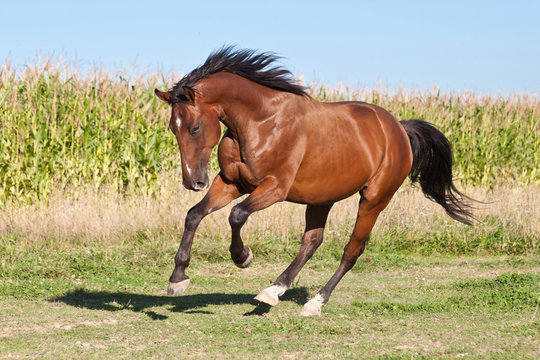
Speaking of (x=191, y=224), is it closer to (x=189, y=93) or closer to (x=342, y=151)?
Result: (x=189, y=93)

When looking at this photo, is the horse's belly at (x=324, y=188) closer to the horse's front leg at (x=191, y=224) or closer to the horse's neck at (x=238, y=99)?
the horse's front leg at (x=191, y=224)

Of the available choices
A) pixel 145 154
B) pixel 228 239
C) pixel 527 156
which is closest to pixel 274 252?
pixel 228 239

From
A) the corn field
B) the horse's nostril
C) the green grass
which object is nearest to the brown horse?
the horse's nostril

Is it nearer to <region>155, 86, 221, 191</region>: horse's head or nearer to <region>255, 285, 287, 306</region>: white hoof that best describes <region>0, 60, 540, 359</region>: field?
<region>255, 285, 287, 306</region>: white hoof

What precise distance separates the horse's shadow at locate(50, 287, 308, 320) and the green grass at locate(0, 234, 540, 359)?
1 cm

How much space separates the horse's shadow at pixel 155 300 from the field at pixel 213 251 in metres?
0.03

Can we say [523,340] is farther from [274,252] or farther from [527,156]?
[527,156]

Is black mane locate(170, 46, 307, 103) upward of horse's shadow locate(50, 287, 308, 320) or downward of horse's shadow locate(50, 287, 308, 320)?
upward

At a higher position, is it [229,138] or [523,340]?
[229,138]

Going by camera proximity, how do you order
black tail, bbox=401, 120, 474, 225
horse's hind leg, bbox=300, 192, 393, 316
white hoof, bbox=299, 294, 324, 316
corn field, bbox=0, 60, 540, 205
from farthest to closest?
corn field, bbox=0, 60, 540, 205, black tail, bbox=401, 120, 474, 225, horse's hind leg, bbox=300, 192, 393, 316, white hoof, bbox=299, 294, 324, 316

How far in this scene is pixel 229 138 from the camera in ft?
19.9

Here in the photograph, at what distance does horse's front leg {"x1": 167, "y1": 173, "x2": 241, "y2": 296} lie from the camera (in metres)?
5.81

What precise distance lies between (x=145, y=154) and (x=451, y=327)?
28.1ft

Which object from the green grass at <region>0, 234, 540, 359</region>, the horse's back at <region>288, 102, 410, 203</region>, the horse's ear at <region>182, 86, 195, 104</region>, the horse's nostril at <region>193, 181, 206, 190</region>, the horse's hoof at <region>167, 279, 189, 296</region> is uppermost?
the horse's ear at <region>182, 86, 195, 104</region>
